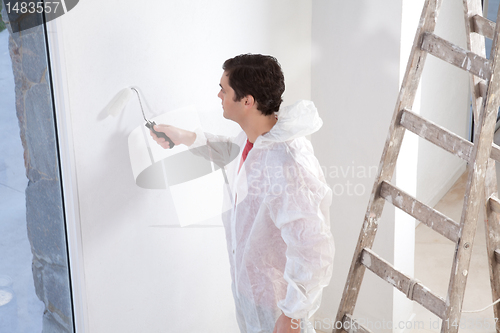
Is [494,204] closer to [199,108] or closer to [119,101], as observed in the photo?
[199,108]

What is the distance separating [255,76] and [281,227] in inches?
17.6

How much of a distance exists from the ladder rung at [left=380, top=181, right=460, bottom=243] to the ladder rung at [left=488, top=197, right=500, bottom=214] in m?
0.30

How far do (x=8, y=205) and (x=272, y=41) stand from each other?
4.08 feet

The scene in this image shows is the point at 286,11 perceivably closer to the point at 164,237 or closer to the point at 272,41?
the point at 272,41

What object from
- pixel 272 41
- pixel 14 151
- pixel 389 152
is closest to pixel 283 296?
pixel 389 152

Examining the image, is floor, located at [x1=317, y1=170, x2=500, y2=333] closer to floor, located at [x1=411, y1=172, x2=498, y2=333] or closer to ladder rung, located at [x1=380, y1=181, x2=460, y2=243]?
floor, located at [x1=411, y1=172, x2=498, y2=333]

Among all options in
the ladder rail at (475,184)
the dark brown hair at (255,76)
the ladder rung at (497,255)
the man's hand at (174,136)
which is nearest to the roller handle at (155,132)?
the man's hand at (174,136)

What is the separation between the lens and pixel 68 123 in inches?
49.4

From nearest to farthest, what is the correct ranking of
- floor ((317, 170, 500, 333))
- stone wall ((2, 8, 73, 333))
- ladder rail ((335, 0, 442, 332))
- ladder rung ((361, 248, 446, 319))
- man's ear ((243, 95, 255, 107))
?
stone wall ((2, 8, 73, 333)), man's ear ((243, 95, 255, 107)), ladder rung ((361, 248, 446, 319)), ladder rail ((335, 0, 442, 332)), floor ((317, 170, 500, 333))

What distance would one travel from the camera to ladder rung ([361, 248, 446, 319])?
1511 mm

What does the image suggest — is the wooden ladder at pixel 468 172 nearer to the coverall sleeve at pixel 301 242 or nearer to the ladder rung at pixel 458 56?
the ladder rung at pixel 458 56

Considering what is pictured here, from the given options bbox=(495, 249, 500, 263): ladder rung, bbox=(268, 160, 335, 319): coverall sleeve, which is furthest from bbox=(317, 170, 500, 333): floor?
bbox=(268, 160, 335, 319): coverall sleeve

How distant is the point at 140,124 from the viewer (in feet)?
4.83

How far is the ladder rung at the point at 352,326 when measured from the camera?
1.78m
